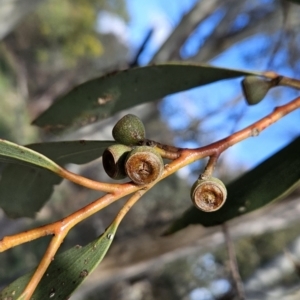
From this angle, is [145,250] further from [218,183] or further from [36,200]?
[218,183]

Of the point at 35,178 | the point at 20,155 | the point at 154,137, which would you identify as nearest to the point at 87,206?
the point at 20,155

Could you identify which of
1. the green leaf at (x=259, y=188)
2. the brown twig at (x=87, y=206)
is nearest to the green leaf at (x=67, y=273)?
the brown twig at (x=87, y=206)

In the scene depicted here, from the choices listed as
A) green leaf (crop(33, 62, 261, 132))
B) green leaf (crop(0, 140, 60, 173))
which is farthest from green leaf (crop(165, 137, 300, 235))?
green leaf (crop(0, 140, 60, 173))

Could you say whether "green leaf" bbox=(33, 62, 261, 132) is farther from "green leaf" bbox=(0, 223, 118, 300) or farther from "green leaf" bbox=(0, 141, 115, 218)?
"green leaf" bbox=(0, 223, 118, 300)

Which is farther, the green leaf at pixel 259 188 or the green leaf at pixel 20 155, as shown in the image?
the green leaf at pixel 259 188

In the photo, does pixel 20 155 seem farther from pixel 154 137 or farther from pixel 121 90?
pixel 154 137

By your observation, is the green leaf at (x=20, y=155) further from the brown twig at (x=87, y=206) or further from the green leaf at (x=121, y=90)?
the green leaf at (x=121, y=90)

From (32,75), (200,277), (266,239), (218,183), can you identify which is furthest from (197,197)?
(32,75)
